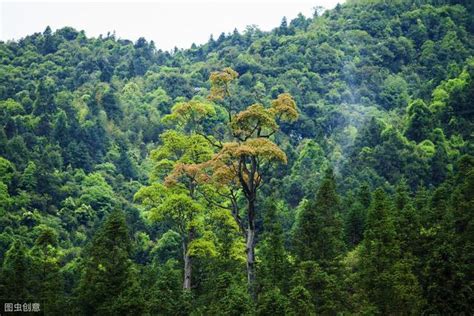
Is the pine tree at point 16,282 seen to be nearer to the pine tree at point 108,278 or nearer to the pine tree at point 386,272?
the pine tree at point 108,278

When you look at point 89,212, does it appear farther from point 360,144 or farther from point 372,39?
point 372,39

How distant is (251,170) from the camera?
81.3 ft

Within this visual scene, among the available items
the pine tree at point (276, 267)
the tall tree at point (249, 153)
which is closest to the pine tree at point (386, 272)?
the pine tree at point (276, 267)

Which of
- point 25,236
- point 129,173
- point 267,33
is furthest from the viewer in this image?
point 267,33

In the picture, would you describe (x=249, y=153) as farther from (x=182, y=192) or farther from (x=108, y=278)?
(x=108, y=278)

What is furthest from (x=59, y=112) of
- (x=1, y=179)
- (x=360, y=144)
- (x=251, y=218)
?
(x=251, y=218)

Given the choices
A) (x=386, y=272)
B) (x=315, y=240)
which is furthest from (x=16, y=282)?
(x=386, y=272)

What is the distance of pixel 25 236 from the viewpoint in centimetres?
5769

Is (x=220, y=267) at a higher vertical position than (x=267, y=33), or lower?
lower

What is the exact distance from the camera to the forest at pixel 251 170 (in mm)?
24250

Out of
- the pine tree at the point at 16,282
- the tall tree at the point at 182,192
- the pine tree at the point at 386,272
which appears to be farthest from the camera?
the tall tree at the point at 182,192

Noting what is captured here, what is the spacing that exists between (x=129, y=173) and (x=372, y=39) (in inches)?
2026

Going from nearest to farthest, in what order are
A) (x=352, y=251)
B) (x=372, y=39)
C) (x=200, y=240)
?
(x=200, y=240)
(x=352, y=251)
(x=372, y=39)

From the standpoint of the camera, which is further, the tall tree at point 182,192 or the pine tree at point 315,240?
the pine tree at point 315,240
